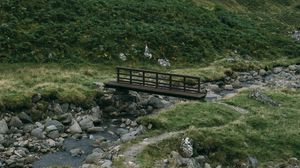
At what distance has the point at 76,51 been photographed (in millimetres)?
55500

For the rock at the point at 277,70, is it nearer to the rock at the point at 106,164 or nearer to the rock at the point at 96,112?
the rock at the point at 96,112

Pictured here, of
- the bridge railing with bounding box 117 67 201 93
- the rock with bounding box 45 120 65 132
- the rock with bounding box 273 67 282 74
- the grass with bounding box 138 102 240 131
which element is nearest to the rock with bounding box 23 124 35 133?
the rock with bounding box 45 120 65 132

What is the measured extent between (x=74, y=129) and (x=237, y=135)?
1146 cm

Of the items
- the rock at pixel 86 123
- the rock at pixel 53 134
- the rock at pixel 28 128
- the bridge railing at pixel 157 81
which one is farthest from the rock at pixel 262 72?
the rock at pixel 28 128

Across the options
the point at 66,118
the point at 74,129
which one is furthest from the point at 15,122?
the point at 74,129

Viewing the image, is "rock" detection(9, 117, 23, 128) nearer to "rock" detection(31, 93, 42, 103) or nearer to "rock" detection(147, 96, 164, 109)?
"rock" detection(31, 93, 42, 103)

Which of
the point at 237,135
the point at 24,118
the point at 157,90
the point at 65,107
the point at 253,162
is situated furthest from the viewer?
the point at 157,90

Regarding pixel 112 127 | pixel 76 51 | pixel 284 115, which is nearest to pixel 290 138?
pixel 284 115

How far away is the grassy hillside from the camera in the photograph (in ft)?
180

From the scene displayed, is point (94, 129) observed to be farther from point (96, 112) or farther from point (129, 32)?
point (129, 32)

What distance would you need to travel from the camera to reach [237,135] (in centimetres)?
3341

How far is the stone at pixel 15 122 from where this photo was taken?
3619 centimetres

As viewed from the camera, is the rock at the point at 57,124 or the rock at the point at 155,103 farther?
the rock at the point at 155,103

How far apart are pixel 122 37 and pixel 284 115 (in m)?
26.8
